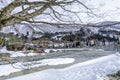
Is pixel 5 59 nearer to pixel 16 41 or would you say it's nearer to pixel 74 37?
pixel 16 41

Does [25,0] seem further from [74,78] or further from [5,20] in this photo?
[74,78]

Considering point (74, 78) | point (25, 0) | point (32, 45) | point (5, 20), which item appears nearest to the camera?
point (5, 20)

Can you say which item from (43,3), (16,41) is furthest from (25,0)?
(16,41)


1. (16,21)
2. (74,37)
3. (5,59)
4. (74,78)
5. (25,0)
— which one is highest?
(25,0)

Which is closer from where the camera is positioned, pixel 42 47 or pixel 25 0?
pixel 25 0

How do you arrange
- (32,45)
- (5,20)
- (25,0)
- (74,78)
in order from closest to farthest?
(5,20)
(25,0)
(32,45)
(74,78)

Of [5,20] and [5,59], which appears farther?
[5,59]

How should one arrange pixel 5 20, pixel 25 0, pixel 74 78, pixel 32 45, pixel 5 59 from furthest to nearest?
pixel 74 78
pixel 5 59
pixel 32 45
pixel 25 0
pixel 5 20

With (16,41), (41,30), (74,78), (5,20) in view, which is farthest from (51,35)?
(74,78)

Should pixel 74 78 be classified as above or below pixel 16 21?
below
